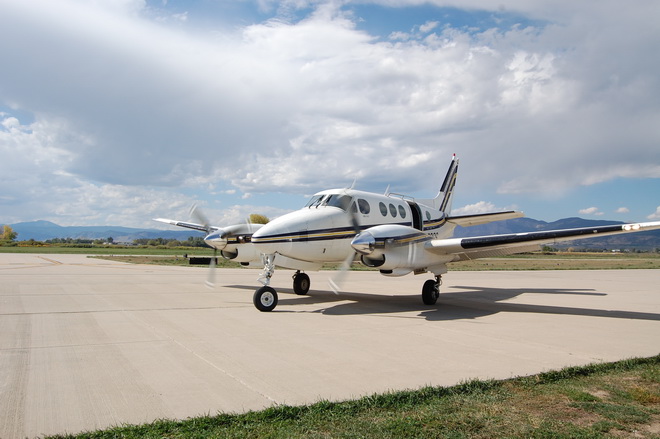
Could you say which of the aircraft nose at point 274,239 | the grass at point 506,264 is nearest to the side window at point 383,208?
the aircraft nose at point 274,239

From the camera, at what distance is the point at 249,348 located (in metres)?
7.34

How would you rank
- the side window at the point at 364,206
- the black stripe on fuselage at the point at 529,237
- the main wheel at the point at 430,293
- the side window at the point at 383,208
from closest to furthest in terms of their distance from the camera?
the black stripe on fuselage at the point at 529,237 → the side window at the point at 364,206 → the main wheel at the point at 430,293 → the side window at the point at 383,208

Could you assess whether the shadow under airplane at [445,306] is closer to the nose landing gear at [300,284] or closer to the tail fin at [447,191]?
the nose landing gear at [300,284]

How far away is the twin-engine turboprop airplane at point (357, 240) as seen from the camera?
11.5 metres

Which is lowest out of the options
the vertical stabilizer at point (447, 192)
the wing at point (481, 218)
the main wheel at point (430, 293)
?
the main wheel at point (430, 293)

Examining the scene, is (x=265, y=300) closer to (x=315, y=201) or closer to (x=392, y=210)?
(x=315, y=201)

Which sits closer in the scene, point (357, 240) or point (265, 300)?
point (357, 240)

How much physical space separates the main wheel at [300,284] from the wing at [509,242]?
4.94 metres

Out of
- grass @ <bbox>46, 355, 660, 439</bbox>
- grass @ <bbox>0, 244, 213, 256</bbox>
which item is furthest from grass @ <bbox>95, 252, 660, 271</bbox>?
grass @ <bbox>46, 355, 660, 439</bbox>

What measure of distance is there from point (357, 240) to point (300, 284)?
16.2 ft

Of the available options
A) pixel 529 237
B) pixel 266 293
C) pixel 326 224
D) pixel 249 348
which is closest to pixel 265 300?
pixel 266 293

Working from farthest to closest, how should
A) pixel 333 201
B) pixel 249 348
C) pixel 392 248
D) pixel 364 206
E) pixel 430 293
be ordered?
pixel 430 293 < pixel 364 206 < pixel 333 201 < pixel 392 248 < pixel 249 348

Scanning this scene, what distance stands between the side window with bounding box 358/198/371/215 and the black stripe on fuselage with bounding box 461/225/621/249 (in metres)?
2.85

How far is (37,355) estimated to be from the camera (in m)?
6.71
